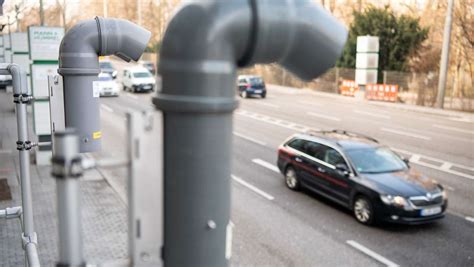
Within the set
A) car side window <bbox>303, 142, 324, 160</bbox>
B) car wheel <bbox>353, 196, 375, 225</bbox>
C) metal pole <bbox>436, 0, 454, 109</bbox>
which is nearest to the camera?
car wheel <bbox>353, 196, 375, 225</bbox>

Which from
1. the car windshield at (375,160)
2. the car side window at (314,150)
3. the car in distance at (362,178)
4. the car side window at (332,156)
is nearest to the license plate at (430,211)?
the car in distance at (362,178)

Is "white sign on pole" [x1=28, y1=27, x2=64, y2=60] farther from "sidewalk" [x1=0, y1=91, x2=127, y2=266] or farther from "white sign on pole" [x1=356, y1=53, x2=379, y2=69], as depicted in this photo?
"white sign on pole" [x1=356, y1=53, x2=379, y2=69]

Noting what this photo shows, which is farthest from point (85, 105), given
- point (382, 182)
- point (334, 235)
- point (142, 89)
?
point (142, 89)

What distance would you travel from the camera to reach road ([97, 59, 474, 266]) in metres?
8.66

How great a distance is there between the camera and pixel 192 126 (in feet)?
7.05

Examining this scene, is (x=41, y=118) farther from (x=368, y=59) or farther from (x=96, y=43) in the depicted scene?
(x=368, y=59)

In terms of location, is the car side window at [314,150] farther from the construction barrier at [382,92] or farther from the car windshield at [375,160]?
the construction barrier at [382,92]

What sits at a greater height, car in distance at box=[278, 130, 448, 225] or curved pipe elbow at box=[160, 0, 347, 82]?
curved pipe elbow at box=[160, 0, 347, 82]

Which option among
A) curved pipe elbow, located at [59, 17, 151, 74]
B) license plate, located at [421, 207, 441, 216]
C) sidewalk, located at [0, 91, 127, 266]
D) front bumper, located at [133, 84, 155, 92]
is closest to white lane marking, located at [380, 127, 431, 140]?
license plate, located at [421, 207, 441, 216]

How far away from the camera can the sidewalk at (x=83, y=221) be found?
8.12 m

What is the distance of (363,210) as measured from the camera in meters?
10.1

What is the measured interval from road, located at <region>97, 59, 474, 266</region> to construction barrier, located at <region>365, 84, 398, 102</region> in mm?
8817

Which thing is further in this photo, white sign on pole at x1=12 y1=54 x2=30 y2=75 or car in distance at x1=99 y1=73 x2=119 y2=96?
car in distance at x1=99 y1=73 x2=119 y2=96

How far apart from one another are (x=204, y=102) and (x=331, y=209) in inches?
372
